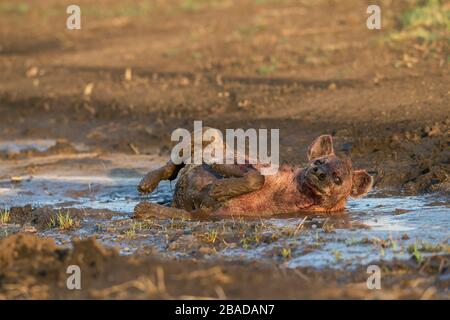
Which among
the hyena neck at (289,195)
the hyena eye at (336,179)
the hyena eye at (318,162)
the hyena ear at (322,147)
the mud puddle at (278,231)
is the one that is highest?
the hyena ear at (322,147)

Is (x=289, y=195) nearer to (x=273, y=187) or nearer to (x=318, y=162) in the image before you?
(x=273, y=187)

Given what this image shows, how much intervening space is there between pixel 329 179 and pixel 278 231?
0.75 metres

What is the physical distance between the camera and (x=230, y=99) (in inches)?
514

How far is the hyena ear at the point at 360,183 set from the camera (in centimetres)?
850

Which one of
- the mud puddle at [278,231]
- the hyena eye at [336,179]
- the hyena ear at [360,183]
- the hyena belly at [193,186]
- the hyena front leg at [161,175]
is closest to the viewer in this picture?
the mud puddle at [278,231]

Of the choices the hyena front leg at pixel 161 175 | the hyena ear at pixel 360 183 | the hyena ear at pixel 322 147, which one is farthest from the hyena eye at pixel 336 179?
the hyena front leg at pixel 161 175

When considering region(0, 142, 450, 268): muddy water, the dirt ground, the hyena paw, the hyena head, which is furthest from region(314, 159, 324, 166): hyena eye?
the hyena paw

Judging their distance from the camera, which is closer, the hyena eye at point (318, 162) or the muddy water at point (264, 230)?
the muddy water at point (264, 230)

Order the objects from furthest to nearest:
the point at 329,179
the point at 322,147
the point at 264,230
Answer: the point at 322,147, the point at 329,179, the point at 264,230

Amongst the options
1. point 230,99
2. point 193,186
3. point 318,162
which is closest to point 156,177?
point 193,186

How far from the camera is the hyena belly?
8672 mm

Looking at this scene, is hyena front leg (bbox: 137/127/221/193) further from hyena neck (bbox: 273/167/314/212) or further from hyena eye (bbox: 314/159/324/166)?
hyena eye (bbox: 314/159/324/166)

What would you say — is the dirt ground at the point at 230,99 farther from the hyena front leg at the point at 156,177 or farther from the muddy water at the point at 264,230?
the hyena front leg at the point at 156,177
